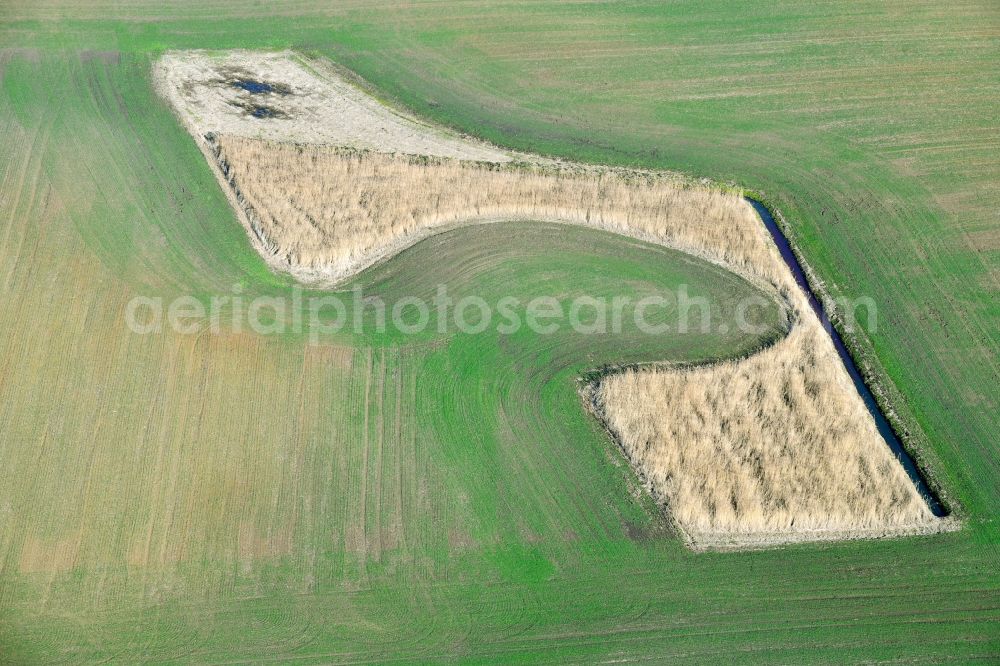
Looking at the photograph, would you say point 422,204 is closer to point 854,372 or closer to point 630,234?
point 630,234

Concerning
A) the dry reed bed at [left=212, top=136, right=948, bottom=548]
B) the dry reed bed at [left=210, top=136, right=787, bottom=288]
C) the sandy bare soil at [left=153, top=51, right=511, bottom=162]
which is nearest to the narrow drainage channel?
the dry reed bed at [left=212, top=136, right=948, bottom=548]

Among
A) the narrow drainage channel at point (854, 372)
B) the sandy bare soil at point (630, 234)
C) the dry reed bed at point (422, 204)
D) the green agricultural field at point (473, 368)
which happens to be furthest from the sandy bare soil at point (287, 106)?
the narrow drainage channel at point (854, 372)

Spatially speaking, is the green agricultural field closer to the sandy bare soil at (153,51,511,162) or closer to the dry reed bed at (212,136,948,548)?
the dry reed bed at (212,136,948,548)

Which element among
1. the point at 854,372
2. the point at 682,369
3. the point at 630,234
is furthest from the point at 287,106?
the point at 854,372

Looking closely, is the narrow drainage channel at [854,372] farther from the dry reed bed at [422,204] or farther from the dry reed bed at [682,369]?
the dry reed bed at [422,204]

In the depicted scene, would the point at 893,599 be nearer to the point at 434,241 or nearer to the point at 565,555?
the point at 565,555
